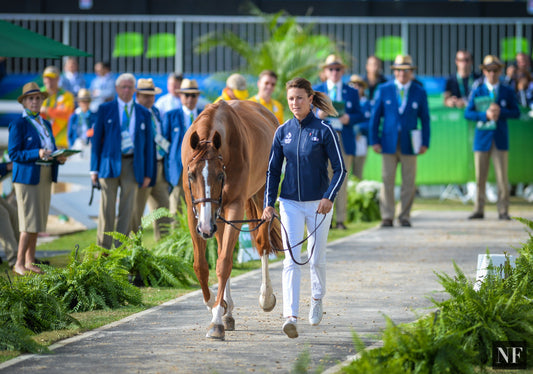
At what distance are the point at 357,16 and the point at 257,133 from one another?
15552 millimetres

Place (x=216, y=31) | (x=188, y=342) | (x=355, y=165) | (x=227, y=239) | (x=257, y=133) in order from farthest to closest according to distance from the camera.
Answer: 1. (x=216, y=31)
2. (x=355, y=165)
3. (x=257, y=133)
4. (x=227, y=239)
5. (x=188, y=342)

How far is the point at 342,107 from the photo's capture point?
615 inches

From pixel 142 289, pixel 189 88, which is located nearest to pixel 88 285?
pixel 142 289

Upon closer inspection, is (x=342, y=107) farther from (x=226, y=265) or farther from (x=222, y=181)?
(x=222, y=181)

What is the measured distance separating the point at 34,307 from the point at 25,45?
7.95 ft

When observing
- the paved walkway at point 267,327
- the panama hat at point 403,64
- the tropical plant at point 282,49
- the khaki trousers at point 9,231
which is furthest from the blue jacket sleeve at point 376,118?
the khaki trousers at point 9,231

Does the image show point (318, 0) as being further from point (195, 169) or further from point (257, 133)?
point (195, 169)

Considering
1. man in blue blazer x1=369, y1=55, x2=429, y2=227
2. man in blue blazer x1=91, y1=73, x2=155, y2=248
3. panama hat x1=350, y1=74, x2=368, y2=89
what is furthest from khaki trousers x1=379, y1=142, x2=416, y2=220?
man in blue blazer x1=91, y1=73, x2=155, y2=248

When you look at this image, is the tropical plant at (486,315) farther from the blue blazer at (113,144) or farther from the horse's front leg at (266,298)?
the blue blazer at (113,144)

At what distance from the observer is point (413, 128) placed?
53.7 feet

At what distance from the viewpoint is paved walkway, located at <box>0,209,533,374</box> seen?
6.81 metres

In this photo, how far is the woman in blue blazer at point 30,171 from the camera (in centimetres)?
1118

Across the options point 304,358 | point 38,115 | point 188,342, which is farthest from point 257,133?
point 304,358

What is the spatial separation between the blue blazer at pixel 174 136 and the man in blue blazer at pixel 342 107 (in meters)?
3.11
